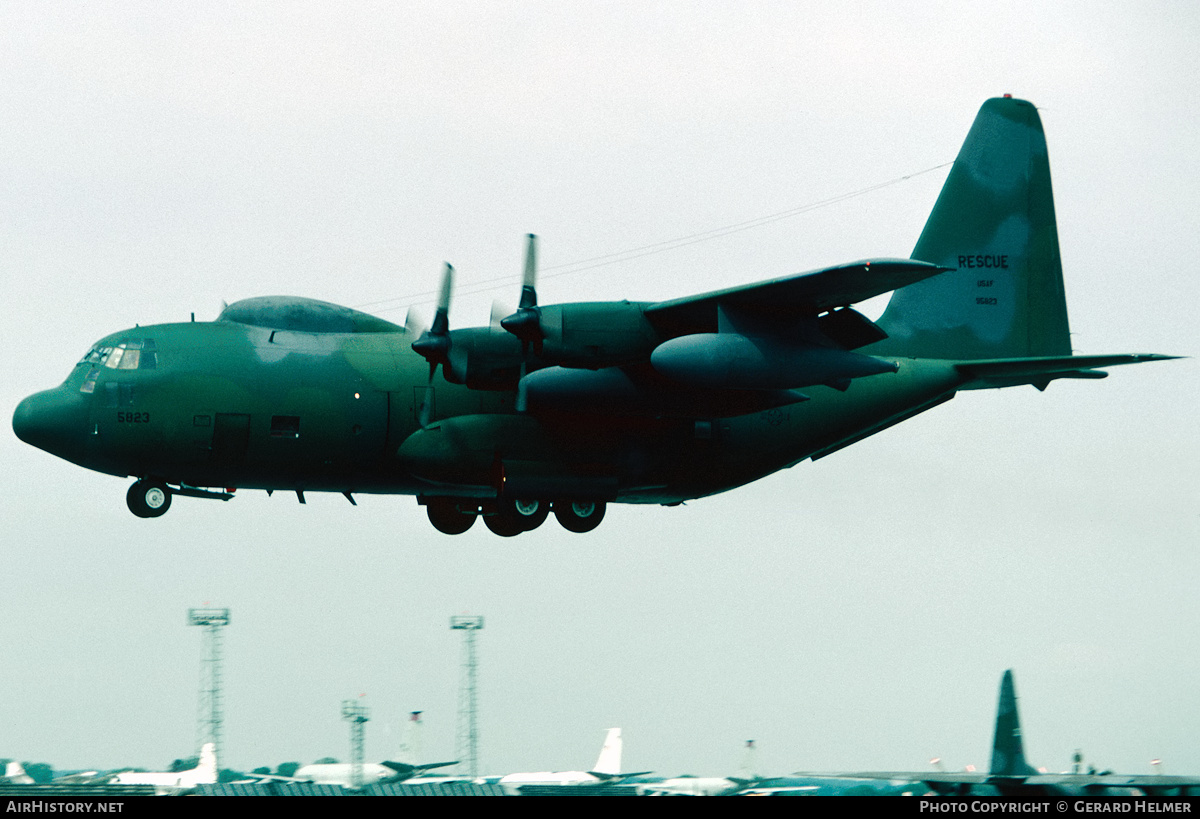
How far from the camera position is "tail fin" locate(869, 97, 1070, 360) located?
3178 centimetres

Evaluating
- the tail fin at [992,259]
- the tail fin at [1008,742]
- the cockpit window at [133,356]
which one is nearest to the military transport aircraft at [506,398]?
A: the cockpit window at [133,356]

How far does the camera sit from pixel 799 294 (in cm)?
2544

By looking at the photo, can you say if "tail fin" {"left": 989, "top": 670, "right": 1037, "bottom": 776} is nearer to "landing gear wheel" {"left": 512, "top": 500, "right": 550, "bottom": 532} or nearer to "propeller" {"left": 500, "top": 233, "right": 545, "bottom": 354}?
"landing gear wheel" {"left": 512, "top": 500, "right": 550, "bottom": 532}

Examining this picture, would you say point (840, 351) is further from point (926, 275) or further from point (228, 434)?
point (228, 434)

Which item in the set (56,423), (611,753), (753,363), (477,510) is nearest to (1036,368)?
(753,363)

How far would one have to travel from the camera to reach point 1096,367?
28.6 meters

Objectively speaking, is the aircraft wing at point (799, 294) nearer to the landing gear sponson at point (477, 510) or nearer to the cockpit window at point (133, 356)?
the landing gear sponson at point (477, 510)

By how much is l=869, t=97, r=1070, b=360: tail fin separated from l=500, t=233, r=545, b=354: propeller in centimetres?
887

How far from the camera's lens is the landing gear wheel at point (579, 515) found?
2883 centimetres

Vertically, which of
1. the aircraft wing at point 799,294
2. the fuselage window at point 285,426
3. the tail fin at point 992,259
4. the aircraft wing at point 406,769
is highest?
the tail fin at point 992,259

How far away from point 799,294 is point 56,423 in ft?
44.8

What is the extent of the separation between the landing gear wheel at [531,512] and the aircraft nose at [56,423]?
8.20m

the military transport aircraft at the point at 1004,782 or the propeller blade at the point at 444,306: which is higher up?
the propeller blade at the point at 444,306
